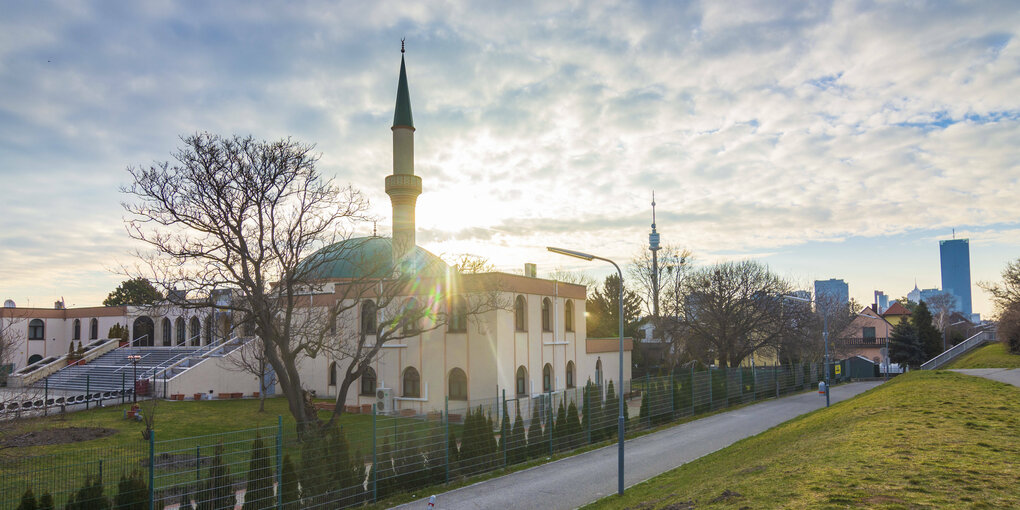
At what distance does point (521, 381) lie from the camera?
31.6 m

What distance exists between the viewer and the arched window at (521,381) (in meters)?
31.4

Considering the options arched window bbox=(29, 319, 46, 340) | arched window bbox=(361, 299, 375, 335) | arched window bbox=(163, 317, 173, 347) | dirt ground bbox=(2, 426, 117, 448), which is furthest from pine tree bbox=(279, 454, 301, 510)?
arched window bbox=(29, 319, 46, 340)

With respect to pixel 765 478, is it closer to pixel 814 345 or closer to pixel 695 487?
pixel 695 487

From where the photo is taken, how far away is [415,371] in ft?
102

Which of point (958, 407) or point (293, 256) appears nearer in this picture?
point (958, 407)

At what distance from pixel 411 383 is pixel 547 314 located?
868cm

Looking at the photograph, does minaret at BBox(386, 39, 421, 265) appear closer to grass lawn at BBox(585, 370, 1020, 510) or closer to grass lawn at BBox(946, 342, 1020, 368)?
grass lawn at BBox(585, 370, 1020, 510)

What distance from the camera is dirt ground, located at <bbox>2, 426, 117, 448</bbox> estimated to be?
2148 centimetres

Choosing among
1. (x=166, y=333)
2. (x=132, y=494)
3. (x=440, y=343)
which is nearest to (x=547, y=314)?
(x=440, y=343)

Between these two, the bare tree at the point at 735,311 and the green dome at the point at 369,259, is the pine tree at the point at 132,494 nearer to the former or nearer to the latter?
the green dome at the point at 369,259

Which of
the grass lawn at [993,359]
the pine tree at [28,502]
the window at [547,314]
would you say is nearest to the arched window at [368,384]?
the window at [547,314]

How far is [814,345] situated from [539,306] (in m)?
40.8

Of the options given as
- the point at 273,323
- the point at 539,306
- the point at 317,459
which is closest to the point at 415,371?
the point at 539,306

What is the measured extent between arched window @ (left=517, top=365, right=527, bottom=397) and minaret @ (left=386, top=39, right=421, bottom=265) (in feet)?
35.8
